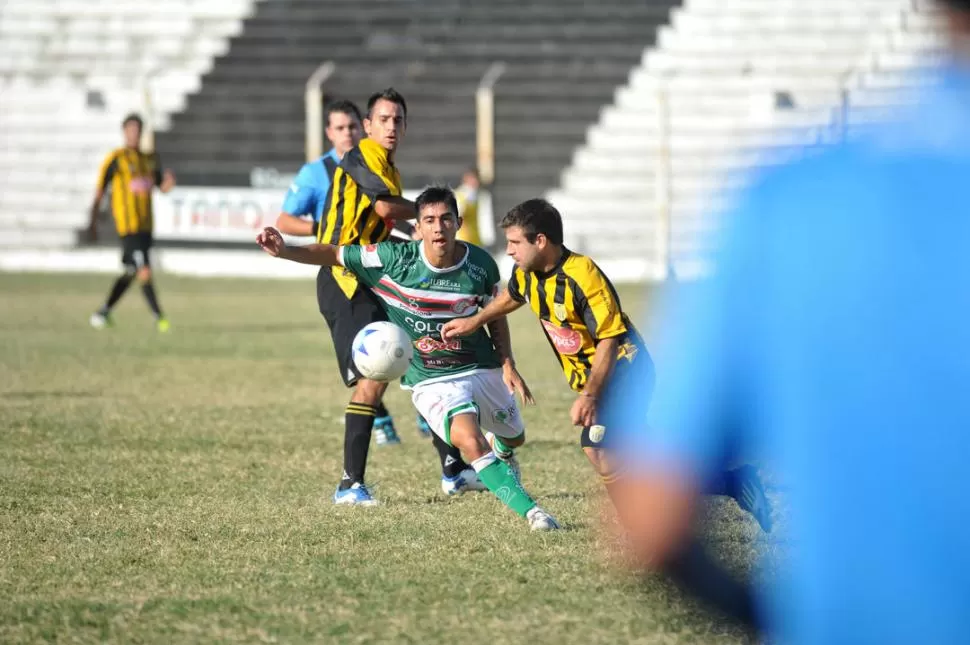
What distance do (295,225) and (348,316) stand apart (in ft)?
3.41

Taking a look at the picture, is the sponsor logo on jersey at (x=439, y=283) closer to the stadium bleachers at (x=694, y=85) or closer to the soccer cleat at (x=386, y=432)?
the soccer cleat at (x=386, y=432)

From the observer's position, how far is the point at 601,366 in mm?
5070

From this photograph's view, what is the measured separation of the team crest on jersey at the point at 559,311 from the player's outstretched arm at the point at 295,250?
1.20m

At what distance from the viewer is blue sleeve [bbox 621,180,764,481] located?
1.93m

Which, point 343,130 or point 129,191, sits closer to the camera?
point 343,130

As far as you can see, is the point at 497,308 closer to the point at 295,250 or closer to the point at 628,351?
the point at 628,351

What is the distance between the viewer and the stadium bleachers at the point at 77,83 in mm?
26891

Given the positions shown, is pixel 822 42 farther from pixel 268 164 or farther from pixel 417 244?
pixel 417 244

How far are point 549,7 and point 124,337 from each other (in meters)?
15.4

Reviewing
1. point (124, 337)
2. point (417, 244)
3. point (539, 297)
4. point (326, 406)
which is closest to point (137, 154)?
point (124, 337)

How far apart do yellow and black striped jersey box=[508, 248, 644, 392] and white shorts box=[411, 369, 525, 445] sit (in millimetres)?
638

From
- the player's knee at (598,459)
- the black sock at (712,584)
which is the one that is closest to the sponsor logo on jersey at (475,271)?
the player's knee at (598,459)

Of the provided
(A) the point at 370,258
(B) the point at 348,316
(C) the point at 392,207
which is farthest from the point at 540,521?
(C) the point at 392,207

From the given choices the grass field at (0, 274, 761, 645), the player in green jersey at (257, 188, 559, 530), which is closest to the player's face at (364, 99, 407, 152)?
the player in green jersey at (257, 188, 559, 530)
